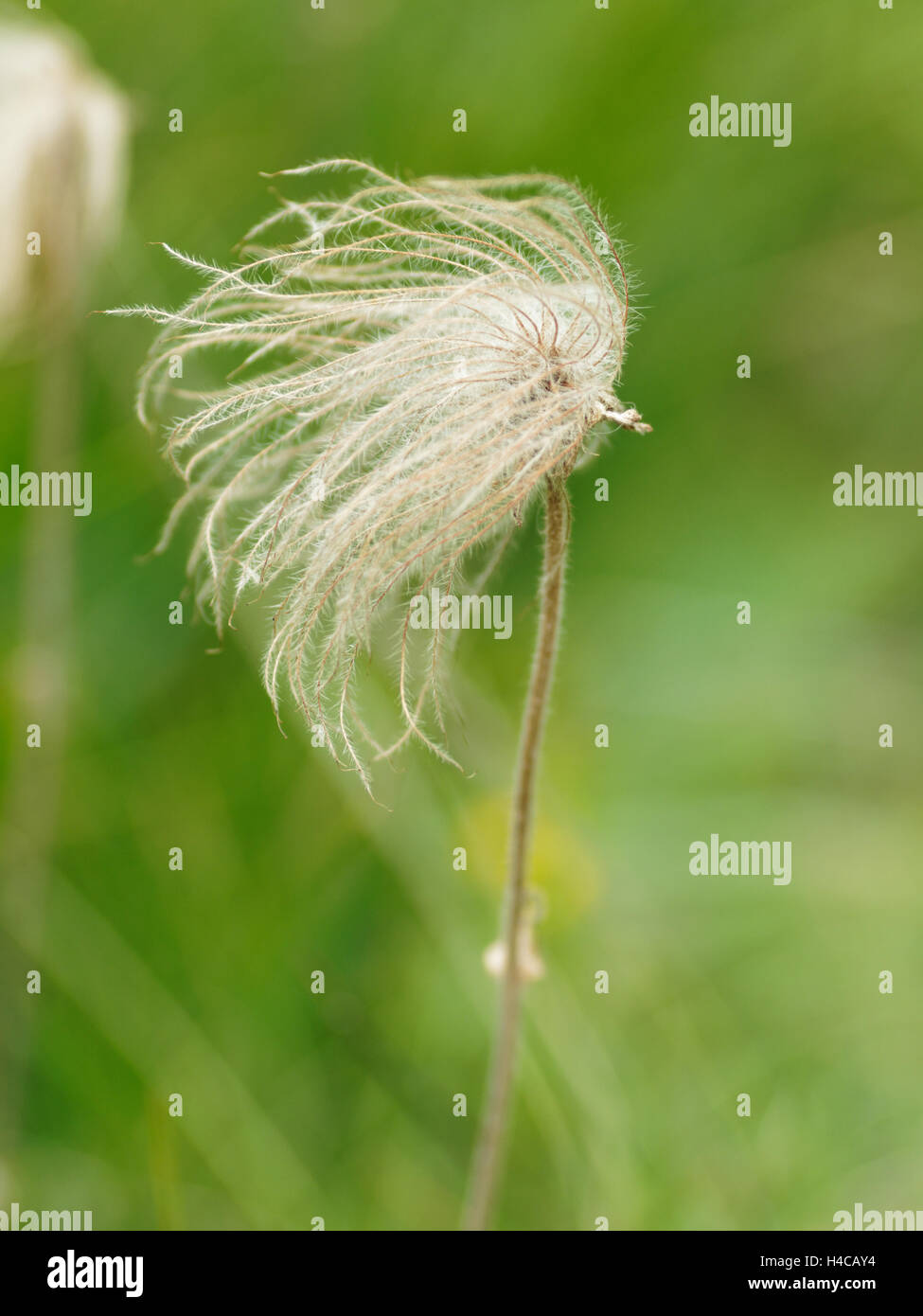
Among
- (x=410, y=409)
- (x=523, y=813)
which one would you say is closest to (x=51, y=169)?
(x=410, y=409)

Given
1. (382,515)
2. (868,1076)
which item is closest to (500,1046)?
(382,515)

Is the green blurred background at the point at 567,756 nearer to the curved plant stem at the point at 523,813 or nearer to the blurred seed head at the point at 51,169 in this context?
the blurred seed head at the point at 51,169

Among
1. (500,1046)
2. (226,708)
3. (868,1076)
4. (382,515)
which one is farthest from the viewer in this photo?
(226,708)

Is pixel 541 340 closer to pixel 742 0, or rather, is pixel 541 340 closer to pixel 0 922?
pixel 0 922

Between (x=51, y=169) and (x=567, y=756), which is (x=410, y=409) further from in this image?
(x=567, y=756)

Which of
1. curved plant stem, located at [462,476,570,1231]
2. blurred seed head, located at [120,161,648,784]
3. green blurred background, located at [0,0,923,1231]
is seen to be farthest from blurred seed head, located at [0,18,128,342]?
curved plant stem, located at [462,476,570,1231]

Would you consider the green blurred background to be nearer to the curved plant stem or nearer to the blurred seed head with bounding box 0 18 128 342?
the blurred seed head with bounding box 0 18 128 342
